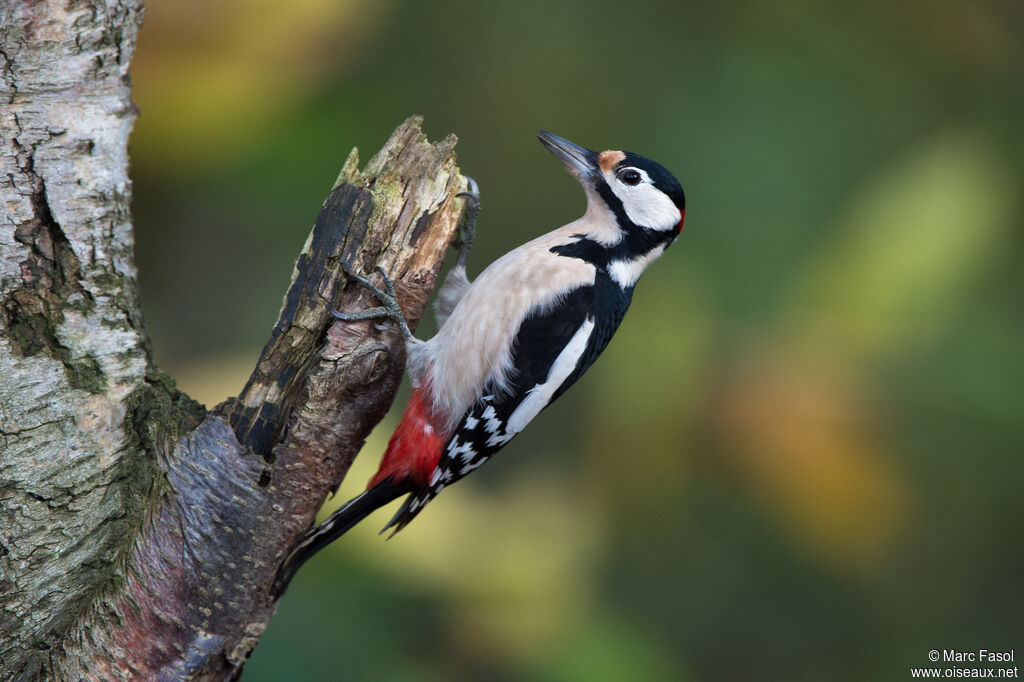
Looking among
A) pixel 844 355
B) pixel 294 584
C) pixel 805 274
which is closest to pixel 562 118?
pixel 805 274

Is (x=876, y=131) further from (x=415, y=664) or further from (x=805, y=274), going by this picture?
(x=415, y=664)

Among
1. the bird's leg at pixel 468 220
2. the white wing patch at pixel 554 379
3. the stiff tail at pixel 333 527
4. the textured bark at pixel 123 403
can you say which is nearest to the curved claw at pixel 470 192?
the bird's leg at pixel 468 220

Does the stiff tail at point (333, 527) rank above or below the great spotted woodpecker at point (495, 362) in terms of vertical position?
below

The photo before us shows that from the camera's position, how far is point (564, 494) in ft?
8.64

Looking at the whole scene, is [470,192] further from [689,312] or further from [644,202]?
[689,312]

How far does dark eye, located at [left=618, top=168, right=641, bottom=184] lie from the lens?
81.7 inches

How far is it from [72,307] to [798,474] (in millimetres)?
2013

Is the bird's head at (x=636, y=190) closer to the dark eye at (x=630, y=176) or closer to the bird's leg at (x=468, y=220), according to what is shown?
the dark eye at (x=630, y=176)

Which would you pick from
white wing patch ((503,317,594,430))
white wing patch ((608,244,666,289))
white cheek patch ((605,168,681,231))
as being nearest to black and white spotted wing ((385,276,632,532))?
white wing patch ((503,317,594,430))

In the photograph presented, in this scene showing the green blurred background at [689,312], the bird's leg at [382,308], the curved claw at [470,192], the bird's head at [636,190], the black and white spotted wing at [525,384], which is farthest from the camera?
the green blurred background at [689,312]

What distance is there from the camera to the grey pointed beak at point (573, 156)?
216cm

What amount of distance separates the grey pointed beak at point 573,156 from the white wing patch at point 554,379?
1.43 ft

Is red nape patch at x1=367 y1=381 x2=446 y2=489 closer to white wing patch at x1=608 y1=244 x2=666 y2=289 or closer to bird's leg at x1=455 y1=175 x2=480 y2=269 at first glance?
bird's leg at x1=455 y1=175 x2=480 y2=269

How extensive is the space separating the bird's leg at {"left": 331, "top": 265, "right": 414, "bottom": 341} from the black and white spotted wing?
32 centimetres
